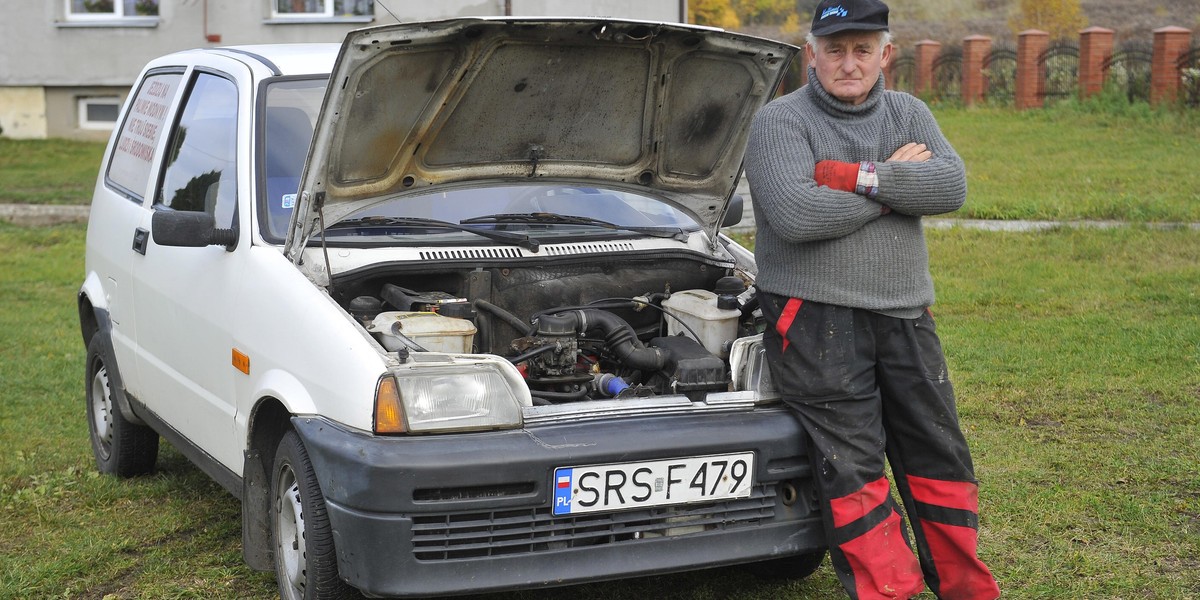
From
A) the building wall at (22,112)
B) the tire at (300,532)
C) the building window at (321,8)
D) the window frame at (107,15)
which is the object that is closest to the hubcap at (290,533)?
the tire at (300,532)

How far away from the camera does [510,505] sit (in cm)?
333

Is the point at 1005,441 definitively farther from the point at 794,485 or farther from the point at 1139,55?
the point at 1139,55

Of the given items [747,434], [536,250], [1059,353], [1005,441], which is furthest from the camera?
[1059,353]

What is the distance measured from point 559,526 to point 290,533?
0.89 meters

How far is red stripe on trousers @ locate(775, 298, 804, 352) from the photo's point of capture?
12.1 feet

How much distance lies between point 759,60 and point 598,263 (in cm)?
91

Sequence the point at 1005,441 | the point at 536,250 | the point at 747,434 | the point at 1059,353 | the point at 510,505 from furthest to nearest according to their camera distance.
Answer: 1. the point at 1059,353
2. the point at 1005,441
3. the point at 536,250
4. the point at 747,434
5. the point at 510,505

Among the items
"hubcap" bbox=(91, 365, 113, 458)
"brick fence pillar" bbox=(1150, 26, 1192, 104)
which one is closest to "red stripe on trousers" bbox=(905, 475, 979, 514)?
"hubcap" bbox=(91, 365, 113, 458)

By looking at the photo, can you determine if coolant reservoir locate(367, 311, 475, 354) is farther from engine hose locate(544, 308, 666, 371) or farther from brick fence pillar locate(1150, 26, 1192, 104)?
brick fence pillar locate(1150, 26, 1192, 104)

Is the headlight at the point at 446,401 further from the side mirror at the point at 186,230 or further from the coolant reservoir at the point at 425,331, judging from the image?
the side mirror at the point at 186,230

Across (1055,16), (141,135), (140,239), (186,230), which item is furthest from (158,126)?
(1055,16)

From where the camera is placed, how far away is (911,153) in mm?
3668

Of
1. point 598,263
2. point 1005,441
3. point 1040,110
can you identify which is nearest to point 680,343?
point 598,263

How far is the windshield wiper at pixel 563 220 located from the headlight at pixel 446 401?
1.21m
